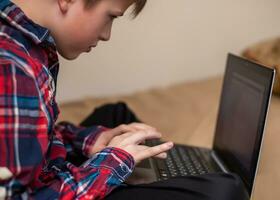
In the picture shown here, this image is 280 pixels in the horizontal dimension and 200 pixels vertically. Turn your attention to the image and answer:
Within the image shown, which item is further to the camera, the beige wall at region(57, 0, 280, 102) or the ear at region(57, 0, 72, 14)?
the beige wall at region(57, 0, 280, 102)

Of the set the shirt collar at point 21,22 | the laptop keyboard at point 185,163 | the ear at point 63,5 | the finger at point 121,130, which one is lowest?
the laptop keyboard at point 185,163

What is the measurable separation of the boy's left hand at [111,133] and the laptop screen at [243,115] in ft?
0.68

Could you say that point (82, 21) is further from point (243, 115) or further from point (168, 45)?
point (168, 45)

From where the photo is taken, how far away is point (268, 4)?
1.89 meters

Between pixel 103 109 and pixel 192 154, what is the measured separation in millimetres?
260

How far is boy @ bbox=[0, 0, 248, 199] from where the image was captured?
535 mm

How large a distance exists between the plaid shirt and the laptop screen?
Answer: 295 millimetres

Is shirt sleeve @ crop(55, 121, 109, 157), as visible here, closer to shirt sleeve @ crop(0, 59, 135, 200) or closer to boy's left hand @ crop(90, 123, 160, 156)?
boy's left hand @ crop(90, 123, 160, 156)

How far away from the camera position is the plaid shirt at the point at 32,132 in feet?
1.75

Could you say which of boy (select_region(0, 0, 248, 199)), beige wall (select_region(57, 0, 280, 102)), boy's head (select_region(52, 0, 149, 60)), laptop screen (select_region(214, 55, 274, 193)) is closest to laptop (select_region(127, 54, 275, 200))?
laptop screen (select_region(214, 55, 274, 193))

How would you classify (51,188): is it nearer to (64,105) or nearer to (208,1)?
(64,105)

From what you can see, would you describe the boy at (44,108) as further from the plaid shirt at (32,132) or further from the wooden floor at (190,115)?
the wooden floor at (190,115)

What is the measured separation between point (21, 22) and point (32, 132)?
179mm

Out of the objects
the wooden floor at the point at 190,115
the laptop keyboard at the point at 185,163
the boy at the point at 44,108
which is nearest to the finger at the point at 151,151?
the boy at the point at 44,108
